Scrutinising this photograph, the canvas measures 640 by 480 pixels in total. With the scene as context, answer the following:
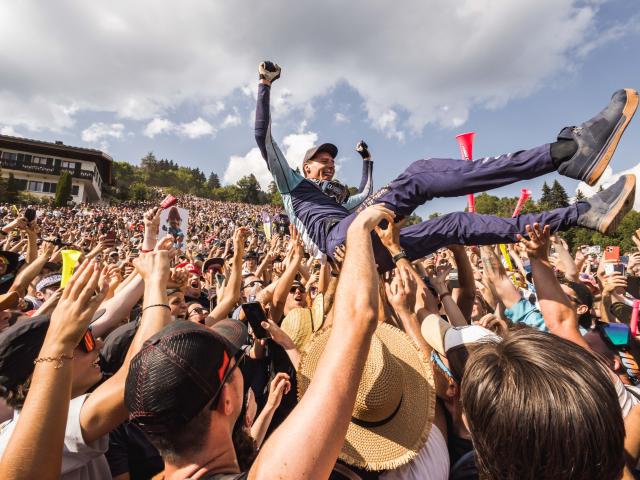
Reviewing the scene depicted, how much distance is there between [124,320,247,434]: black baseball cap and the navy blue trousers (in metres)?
1.81

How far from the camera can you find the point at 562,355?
1.02 metres

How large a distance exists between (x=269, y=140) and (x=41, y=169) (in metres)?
69.0

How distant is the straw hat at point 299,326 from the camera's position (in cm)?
300

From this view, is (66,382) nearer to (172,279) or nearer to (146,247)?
(146,247)

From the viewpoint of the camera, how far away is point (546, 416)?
3.04 feet

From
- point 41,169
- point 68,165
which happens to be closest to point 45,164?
point 41,169

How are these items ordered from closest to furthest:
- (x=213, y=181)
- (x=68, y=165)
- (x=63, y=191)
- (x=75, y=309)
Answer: (x=75, y=309)
(x=63, y=191)
(x=68, y=165)
(x=213, y=181)

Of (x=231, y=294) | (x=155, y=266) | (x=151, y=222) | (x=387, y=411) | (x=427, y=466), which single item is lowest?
(x=427, y=466)

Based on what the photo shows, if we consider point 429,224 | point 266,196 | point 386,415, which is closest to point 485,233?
point 429,224

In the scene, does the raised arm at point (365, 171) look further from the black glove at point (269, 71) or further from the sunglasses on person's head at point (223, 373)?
the sunglasses on person's head at point (223, 373)

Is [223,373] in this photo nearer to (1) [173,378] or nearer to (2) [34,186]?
(1) [173,378]

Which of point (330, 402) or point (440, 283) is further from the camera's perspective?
point (440, 283)

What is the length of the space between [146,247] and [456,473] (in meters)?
2.39

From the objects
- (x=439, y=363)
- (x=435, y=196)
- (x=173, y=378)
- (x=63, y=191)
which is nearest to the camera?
(x=173, y=378)
